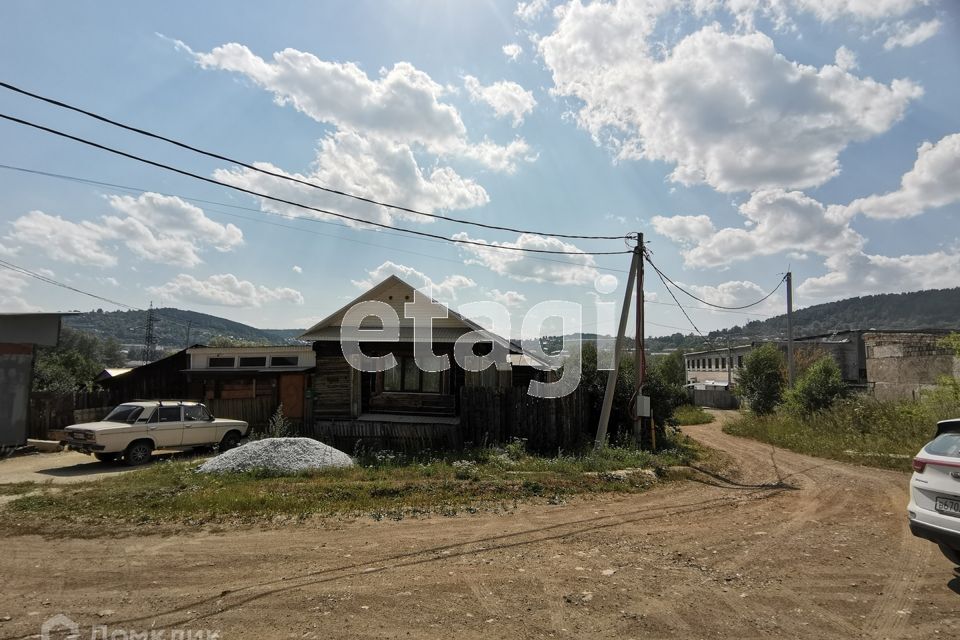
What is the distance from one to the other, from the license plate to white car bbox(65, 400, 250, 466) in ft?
53.8

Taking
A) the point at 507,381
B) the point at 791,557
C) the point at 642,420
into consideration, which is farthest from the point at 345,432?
the point at 791,557

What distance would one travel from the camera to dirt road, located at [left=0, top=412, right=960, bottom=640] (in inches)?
172

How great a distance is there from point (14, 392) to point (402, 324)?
1251 centimetres

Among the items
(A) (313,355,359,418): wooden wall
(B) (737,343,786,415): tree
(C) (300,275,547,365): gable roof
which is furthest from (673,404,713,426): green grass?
(A) (313,355,359,418): wooden wall

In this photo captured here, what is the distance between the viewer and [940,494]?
203 inches

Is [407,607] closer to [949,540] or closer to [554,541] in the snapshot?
[554,541]

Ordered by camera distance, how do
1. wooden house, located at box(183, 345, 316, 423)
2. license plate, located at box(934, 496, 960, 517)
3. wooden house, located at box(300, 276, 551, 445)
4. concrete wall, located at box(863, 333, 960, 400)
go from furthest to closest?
concrete wall, located at box(863, 333, 960, 400) < wooden house, located at box(183, 345, 316, 423) < wooden house, located at box(300, 276, 551, 445) < license plate, located at box(934, 496, 960, 517)

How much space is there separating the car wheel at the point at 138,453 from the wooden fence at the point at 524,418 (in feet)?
28.8

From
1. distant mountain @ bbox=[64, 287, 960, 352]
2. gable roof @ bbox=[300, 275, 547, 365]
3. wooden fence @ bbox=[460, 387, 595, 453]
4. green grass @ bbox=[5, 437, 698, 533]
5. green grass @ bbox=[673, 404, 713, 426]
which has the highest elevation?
distant mountain @ bbox=[64, 287, 960, 352]

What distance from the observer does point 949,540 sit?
498cm

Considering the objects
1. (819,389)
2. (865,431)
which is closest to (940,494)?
(865,431)

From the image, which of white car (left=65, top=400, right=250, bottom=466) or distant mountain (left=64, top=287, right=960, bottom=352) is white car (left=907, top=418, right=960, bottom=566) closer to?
white car (left=65, top=400, right=250, bottom=466)

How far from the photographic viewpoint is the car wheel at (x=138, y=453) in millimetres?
13195

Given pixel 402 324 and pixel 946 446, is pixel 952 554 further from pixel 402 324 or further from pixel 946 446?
pixel 402 324
